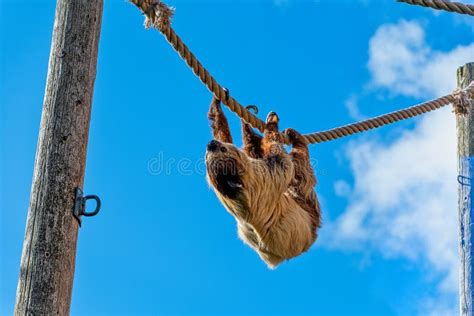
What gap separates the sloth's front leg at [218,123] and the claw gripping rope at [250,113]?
0.28 m

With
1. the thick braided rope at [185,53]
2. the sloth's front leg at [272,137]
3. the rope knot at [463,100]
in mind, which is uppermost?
the rope knot at [463,100]

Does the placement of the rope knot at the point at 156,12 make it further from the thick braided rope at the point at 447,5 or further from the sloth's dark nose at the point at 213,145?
the thick braided rope at the point at 447,5

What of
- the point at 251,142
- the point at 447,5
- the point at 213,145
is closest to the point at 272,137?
the point at 251,142

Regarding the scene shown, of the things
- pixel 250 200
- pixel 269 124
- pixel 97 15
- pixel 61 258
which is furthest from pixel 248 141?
pixel 61 258

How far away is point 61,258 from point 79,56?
1799 millimetres

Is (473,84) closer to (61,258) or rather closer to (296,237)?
(296,237)

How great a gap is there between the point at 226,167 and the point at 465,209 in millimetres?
3126

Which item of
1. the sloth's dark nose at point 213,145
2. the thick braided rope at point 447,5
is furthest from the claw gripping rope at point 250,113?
the sloth's dark nose at point 213,145

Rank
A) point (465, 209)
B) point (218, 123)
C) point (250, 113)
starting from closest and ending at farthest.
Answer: point (250, 113)
point (218, 123)
point (465, 209)

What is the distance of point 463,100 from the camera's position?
29.8ft

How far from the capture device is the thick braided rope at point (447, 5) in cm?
746

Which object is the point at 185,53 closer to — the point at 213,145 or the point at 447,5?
the point at 213,145

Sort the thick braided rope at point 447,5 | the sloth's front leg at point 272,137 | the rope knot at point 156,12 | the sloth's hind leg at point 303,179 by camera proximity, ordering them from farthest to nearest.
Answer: the sloth's hind leg at point 303,179
the sloth's front leg at point 272,137
the thick braided rope at point 447,5
the rope knot at point 156,12

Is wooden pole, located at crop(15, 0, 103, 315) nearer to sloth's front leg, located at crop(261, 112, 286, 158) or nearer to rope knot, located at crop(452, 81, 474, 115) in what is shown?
sloth's front leg, located at crop(261, 112, 286, 158)
